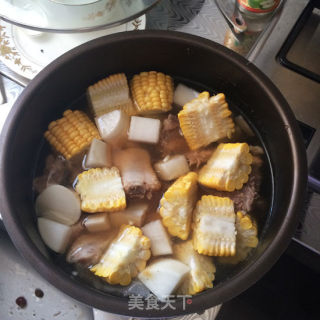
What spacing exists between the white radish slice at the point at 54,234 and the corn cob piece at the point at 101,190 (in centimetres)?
7

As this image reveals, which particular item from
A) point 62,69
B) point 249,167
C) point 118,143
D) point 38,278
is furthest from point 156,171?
point 38,278

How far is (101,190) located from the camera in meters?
0.88

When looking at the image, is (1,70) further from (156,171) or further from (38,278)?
(38,278)

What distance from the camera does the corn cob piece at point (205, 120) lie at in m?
0.91

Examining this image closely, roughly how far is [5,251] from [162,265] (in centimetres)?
72

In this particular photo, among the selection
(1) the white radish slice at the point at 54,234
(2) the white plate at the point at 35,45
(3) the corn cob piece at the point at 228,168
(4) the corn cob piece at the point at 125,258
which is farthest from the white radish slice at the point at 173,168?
(2) the white plate at the point at 35,45

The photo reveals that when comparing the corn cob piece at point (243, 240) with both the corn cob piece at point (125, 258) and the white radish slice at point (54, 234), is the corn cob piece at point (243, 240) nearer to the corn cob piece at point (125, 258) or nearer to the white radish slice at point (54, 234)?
the corn cob piece at point (125, 258)

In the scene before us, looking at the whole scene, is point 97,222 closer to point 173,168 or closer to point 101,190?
point 101,190

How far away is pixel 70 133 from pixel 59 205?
179 mm

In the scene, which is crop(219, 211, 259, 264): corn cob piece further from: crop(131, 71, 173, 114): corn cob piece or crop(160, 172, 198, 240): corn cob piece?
crop(131, 71, 173, 114): corn cob piece

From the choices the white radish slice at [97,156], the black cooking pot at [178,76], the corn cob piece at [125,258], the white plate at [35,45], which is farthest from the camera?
the white plate at [35,45]

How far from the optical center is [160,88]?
0.97 metres

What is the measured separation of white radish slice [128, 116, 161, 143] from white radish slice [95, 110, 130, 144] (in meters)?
0.02

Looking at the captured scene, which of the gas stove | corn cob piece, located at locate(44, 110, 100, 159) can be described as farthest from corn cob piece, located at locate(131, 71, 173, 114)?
the gas stove
